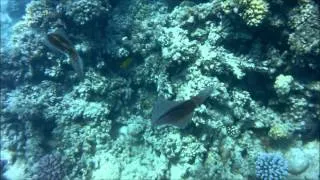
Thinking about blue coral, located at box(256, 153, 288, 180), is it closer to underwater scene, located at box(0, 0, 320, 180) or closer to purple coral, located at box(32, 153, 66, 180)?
underwater scene, located at box(0, 0, 320, 180)

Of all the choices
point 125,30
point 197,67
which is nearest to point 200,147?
point 197,67

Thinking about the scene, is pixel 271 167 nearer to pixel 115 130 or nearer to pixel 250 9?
pixel 250 9

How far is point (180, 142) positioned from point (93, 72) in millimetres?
2496

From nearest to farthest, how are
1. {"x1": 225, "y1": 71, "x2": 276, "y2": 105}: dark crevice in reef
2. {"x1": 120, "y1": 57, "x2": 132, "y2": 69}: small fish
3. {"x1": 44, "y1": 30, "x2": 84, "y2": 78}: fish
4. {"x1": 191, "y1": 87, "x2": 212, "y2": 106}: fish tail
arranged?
1. {"x1": 191, "y1": 87, "x2": 212, "y2": 106}: fish tail
2. {"x1": 44, "y1": 30, "x2": 84, "y2": 78}: fish
3. {"x1": 225, "y1": 71, "x2": 276, "y2": 105}: dark crevice in reef
4. {"x1": 120, "y1": 57, "x2": 132, "y2": 69}: small fish

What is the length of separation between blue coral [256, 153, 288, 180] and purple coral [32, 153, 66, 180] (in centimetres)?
361

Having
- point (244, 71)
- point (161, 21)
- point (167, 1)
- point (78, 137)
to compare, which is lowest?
point (78, 137)

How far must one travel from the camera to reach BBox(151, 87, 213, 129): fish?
9.80 ft

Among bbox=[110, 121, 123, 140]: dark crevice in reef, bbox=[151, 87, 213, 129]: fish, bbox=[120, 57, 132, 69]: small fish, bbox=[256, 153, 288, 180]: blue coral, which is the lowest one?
bbox=[256, 153, 288, 180]: blue coral

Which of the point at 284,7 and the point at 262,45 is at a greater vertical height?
the point at 284,7

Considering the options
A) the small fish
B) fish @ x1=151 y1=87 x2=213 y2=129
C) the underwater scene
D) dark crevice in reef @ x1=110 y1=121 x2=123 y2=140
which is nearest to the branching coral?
the underwater scene

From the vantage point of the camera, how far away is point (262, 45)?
18.7 feet

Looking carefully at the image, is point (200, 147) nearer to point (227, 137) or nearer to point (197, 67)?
point (227, 137)

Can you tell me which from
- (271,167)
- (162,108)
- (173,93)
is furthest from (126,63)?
(162,108)

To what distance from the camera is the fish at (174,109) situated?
299cm
